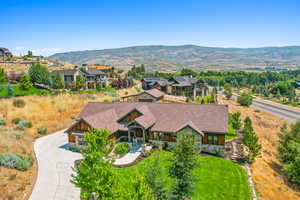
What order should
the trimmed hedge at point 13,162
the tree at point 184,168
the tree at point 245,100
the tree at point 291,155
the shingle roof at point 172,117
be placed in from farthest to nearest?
the tree at point 245,100
the shingle roof at point 172,117
the tree at point 291,155
the trimmed hedge at point 13,162
the tree at point 184,168

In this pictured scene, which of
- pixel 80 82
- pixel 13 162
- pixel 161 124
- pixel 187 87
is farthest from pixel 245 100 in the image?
pixel 13 162

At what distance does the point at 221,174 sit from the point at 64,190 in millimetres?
16388

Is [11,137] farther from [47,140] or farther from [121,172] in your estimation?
[121,172]

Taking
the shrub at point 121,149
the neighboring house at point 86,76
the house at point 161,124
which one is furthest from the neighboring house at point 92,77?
the shrub at point 121,149

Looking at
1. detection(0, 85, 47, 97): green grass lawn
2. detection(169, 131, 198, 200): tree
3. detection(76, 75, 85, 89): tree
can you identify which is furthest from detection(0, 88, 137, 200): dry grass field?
detection(169, 131, 198, 200): tree

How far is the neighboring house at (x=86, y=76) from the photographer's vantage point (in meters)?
72.8

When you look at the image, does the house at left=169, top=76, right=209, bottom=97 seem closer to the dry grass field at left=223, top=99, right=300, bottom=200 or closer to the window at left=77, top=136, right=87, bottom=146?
the dry grass field at left=223, top=99, right=300, bottom=200

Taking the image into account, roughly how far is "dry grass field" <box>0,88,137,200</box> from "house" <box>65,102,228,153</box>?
25.2 ft

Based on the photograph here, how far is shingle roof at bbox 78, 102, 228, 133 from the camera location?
29781mm

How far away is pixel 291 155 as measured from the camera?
2898cm

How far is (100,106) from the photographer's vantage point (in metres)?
38.2

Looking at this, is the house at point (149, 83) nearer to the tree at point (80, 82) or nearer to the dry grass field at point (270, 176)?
the tree at point (80, 82)

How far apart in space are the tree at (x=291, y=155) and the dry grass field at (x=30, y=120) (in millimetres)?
29400

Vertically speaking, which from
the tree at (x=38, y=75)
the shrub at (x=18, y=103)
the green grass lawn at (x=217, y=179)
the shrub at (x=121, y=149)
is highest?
the tree at (x=38, y=75)
